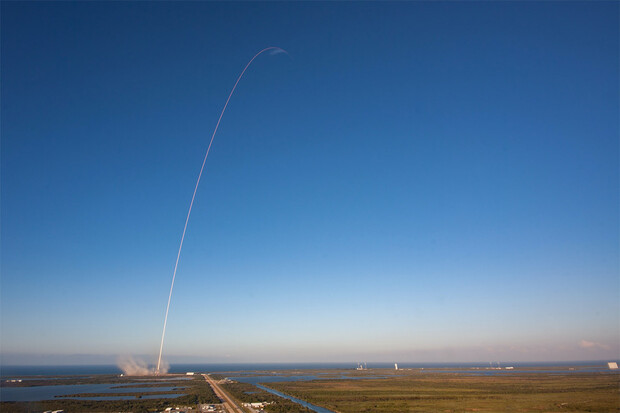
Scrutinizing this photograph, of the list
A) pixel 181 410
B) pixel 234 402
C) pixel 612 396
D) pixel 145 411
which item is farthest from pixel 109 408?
pixel 612 396

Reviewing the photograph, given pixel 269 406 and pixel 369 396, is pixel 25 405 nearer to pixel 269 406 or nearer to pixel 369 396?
pixel 269 406

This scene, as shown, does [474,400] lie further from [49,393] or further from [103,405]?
[49,393]

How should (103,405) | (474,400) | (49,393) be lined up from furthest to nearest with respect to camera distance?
(49,393) → (474,400) → (103,405)

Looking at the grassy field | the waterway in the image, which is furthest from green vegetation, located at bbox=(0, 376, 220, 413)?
the grassy field

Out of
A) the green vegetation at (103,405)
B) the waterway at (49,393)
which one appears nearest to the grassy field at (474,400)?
the green vegetation at (103,405)

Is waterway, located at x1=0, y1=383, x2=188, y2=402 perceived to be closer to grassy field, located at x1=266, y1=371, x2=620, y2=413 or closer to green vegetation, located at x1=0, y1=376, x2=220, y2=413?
green vegetation, located at x1=0, y1=376, x2=220, y2=413

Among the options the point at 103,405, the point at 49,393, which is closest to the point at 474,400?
the point at 103,405

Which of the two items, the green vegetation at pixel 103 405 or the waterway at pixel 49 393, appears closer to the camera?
the green vegetation at pixel 103 405

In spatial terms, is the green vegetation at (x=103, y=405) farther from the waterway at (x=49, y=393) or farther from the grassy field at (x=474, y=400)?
the grassy field at (x=474, y=400)

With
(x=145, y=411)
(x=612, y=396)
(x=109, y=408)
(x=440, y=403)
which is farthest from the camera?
(x=612, y=396)

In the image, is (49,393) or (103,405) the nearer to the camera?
(103,405)

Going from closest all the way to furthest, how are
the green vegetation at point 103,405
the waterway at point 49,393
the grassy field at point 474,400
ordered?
the green vegetation at point 103,405 → the grassy field at point 474,400 → the waterway at point 49,393
